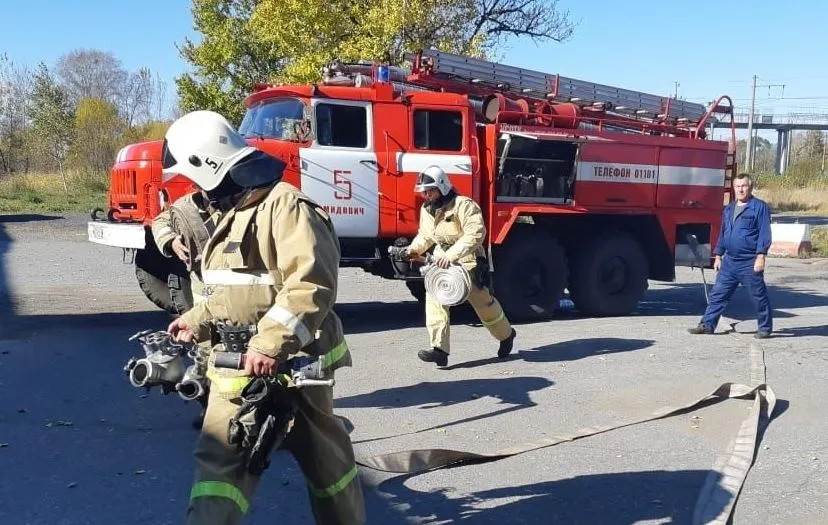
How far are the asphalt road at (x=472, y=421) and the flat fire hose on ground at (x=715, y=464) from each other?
0.07m

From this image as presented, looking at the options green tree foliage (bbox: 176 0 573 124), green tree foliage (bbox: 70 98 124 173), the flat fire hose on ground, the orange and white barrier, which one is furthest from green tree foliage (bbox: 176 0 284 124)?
the flat fire hose on ground

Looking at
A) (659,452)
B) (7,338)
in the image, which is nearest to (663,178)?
(659,452)

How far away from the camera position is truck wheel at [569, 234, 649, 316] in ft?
34.8

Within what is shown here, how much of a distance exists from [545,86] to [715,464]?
6.69 m

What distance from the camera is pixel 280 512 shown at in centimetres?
435

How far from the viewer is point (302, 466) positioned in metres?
3.44

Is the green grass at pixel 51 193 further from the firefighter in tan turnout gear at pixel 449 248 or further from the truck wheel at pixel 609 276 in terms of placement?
the firefighter in tan turnout gear at pixel 449 248

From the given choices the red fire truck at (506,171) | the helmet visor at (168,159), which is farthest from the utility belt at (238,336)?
Answer: the red fire truck at (506,171)

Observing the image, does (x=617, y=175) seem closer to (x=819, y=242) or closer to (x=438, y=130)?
(x=438, y=130)

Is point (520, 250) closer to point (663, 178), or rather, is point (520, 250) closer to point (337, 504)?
point (663, 178)

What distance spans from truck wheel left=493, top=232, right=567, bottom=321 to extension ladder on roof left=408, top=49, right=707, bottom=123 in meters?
1.87

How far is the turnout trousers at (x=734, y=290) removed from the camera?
29.3ft

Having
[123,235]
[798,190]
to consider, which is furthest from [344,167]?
[798,190]

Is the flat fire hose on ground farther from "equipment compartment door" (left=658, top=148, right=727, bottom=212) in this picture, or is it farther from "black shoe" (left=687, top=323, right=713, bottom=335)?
"equipment compartment door" (left=658, top=148, right=727, bottom=212)
